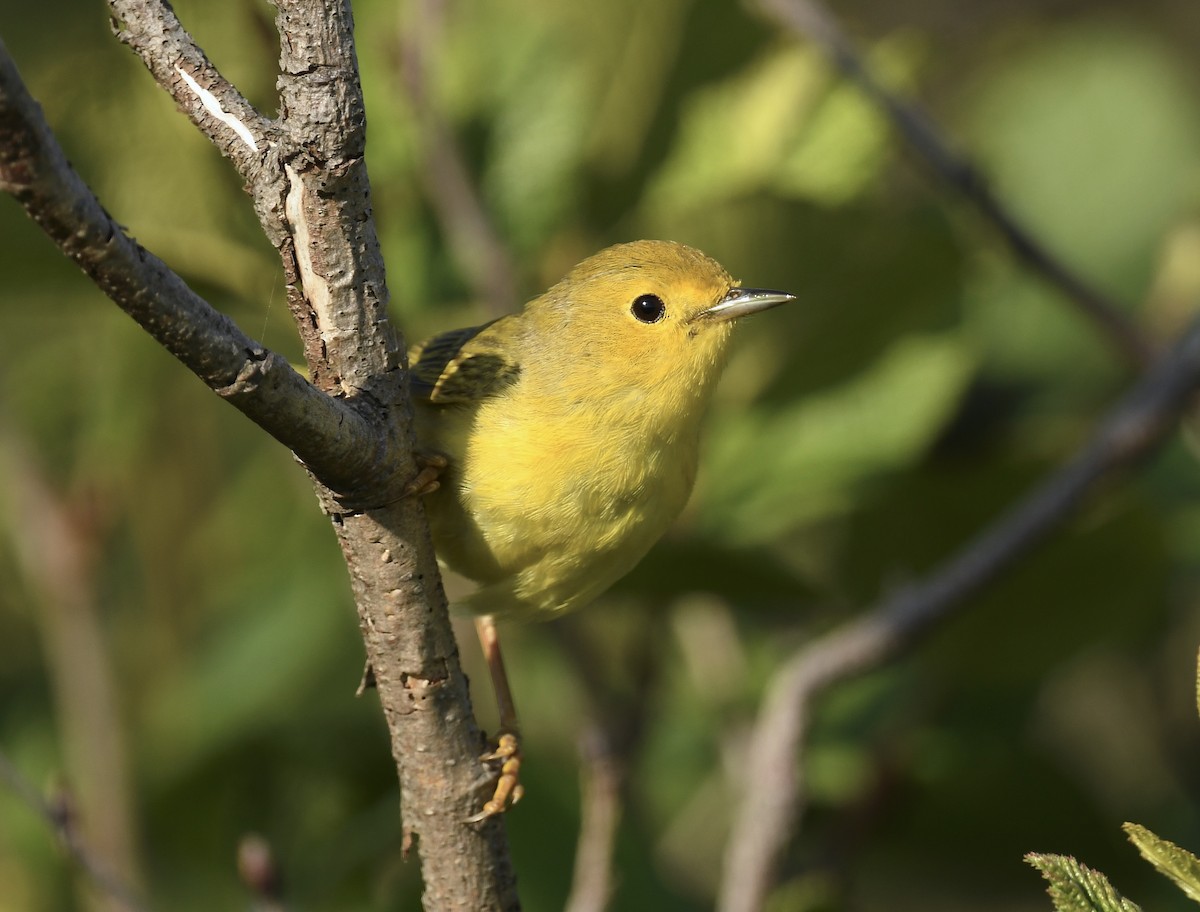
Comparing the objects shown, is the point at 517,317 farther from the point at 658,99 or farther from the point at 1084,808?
the point at 1084,808

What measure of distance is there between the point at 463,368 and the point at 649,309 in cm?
46

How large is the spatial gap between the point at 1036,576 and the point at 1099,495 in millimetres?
265

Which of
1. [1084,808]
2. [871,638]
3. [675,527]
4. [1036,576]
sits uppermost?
[675,527]

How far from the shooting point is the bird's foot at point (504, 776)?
2314 millimetres

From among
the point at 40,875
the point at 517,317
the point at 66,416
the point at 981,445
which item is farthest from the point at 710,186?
the point at 40,875

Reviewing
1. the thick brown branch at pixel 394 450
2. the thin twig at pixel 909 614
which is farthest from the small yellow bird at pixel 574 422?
the thin twig at pixel 909 614

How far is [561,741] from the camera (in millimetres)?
4176

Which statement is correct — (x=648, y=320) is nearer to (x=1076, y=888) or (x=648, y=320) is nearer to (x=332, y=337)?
(x=332, y=337)

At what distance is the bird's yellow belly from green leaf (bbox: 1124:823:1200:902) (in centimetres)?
136

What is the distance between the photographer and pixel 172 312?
1.59 m

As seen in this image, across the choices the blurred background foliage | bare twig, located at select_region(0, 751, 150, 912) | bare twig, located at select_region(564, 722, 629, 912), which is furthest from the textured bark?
the blurred background foliage

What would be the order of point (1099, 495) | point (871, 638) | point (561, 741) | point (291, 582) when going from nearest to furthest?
point (871, 638) < point (1099, 495) < point (291, 582) < point (561, 741)

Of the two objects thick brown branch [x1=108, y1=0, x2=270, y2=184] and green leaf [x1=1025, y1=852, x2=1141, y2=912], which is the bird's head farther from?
green leaf [x1=1025, y1=852, x2=1141, y2=912]

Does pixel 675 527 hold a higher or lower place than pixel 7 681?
lower
